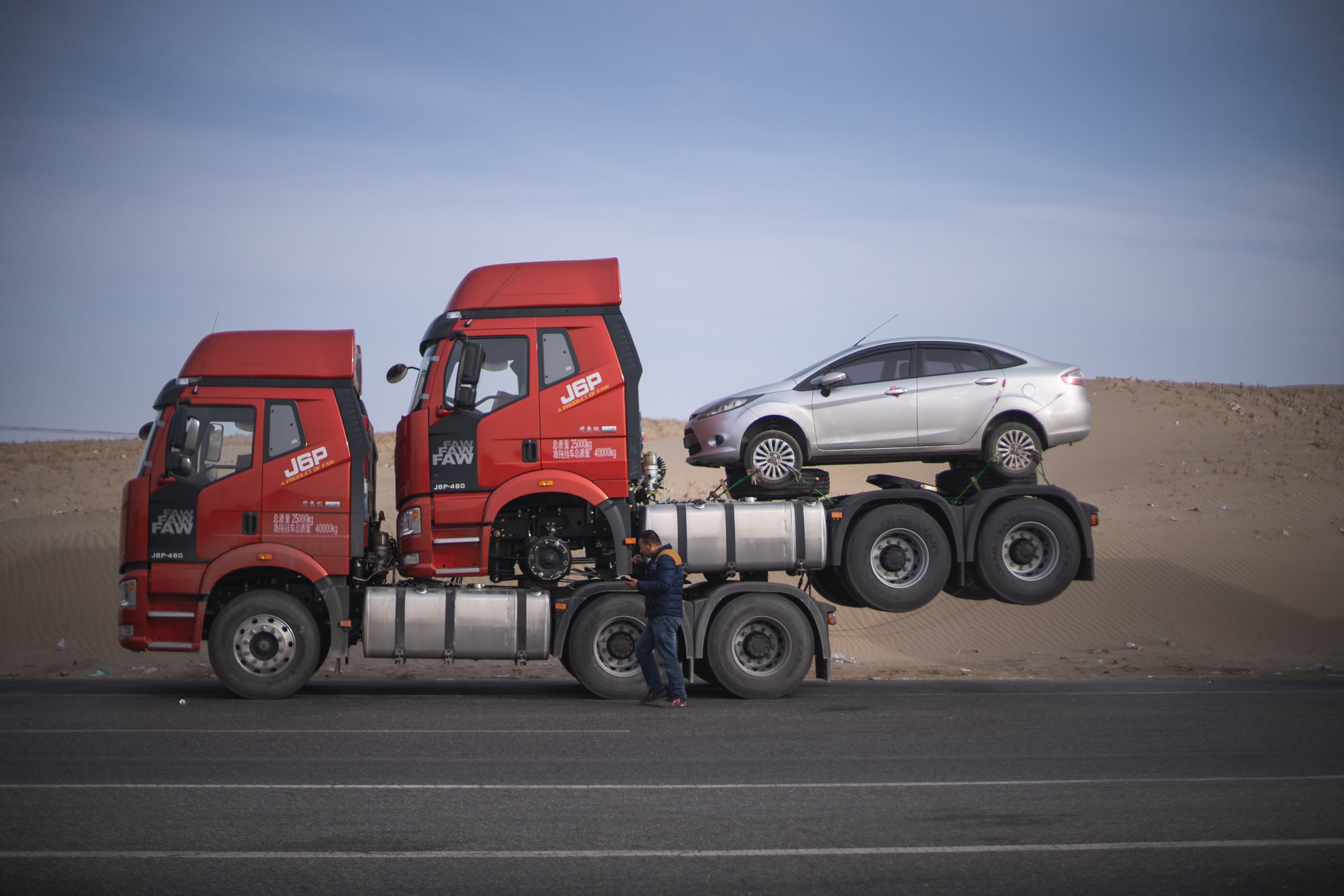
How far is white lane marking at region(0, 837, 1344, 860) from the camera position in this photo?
568cm

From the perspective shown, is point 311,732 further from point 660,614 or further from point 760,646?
point 760,646

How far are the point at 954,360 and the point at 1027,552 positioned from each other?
7.54 ft

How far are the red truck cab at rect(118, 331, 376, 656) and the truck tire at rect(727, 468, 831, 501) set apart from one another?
4196 mm

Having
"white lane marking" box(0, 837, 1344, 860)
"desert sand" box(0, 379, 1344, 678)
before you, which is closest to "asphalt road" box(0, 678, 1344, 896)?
"white lane marking" box(0, 837, 1344, 860)

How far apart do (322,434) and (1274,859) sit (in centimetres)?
967

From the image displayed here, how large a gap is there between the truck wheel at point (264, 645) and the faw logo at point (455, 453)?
2.24 metres

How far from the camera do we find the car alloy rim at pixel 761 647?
12.0 meters

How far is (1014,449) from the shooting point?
39.6 feet

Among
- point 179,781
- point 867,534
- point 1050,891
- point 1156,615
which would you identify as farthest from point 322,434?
point 1156,615

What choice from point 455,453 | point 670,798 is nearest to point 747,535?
point 455,453

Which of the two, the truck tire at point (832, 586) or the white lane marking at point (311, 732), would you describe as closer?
the white lane marking at point (311, 732)

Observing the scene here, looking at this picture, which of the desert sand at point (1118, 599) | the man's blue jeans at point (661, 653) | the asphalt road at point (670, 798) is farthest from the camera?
the desert sand at point (1118, 599)

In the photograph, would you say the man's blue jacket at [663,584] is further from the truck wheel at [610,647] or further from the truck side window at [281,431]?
the truck side window at [281,431]

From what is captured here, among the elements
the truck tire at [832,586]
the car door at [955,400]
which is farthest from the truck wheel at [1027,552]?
the truck tire at [832,586]
